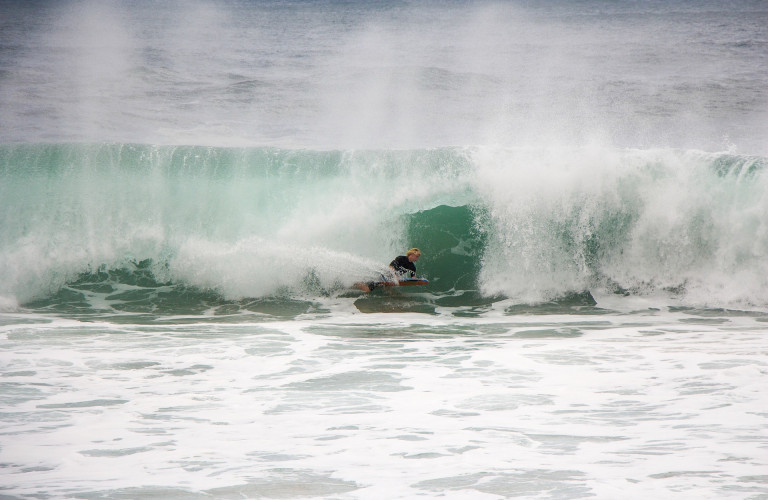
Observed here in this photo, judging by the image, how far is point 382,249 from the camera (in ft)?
42.2

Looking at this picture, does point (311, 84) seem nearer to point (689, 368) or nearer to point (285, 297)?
point (285, 297)

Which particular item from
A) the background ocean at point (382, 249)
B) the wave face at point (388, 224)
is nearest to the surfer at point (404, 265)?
the background ocean at point (382, 249)

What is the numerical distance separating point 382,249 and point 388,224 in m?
0.59

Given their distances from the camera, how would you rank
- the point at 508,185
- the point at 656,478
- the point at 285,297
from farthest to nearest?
1. the point at 508,185
2. the point at 285,297
3. the point at 656,478

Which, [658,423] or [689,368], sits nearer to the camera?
[658,423]

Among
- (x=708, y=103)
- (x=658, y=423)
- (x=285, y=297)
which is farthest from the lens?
(x=708, y=103)

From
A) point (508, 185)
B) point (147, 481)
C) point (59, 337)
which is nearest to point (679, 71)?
point (508, 185)

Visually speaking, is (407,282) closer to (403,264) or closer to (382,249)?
(403,264)

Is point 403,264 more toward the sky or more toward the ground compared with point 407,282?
more toward the sky

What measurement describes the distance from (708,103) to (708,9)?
333 inches

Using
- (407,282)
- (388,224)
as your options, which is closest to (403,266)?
(407,282)

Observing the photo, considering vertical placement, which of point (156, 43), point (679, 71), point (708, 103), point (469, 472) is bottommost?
point (469, 472)

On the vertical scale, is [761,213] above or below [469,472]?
above

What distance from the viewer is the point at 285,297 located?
454 inches
